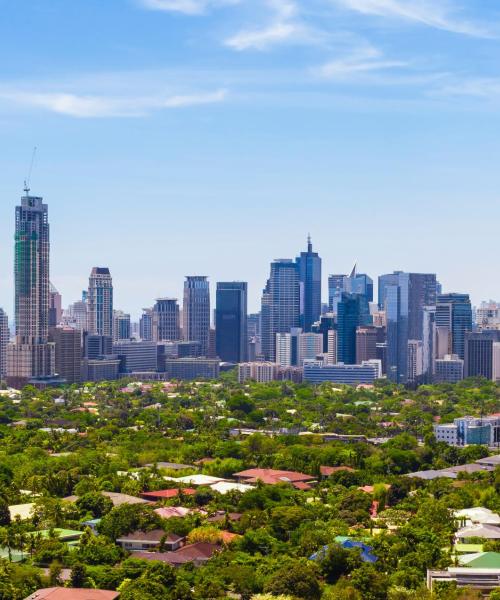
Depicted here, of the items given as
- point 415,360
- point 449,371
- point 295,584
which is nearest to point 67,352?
point 449,371

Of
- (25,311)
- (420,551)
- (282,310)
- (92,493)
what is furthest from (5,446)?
(282,310)

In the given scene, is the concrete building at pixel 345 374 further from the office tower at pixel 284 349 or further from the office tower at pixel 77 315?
the office tower at pixel 77 315

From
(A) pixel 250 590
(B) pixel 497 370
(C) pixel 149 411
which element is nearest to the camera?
(A) pixel 250 590

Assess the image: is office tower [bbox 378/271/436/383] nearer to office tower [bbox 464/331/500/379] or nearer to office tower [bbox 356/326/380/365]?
office tower [bbox 356/326/380/365]

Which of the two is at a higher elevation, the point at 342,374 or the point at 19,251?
the point at 19,251

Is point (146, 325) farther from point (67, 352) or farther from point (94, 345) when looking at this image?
point (67, 352)

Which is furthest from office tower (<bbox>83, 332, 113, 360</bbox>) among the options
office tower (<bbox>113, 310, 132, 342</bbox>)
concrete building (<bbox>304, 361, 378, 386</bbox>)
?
office tower (<bbox>113, 310, 132, 342</bbox>)

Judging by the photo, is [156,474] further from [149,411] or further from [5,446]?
[149,411]
